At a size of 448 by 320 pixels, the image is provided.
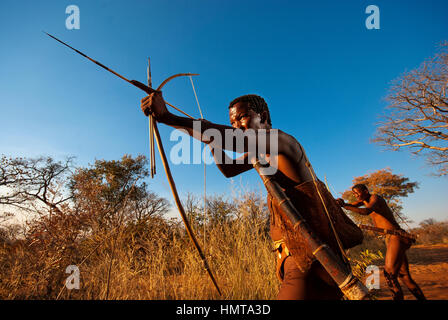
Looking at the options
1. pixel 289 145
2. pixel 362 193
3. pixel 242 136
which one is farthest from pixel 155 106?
pixel 362 193

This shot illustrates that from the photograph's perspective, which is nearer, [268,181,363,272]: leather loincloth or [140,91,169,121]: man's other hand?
[268,181,363,272]: leather loincloth

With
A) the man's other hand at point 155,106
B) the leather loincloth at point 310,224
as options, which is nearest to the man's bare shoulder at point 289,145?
the leather loincloth at point 310,224

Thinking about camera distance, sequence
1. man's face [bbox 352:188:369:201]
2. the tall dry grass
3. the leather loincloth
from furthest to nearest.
A: man's face [bbox 352:188:369:201] → the tall dry grass → the leather loincloth

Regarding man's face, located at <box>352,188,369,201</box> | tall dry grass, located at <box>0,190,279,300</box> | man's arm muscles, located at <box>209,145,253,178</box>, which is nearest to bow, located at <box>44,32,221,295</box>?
man's arm muscles, located at <box>209,145,253,178</box>

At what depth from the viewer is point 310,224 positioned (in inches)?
45.7

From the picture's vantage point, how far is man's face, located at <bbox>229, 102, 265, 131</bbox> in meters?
1.47

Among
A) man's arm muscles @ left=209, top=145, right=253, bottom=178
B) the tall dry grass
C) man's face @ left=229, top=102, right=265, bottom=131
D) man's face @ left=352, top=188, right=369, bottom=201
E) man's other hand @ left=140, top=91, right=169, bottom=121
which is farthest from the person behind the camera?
man's face @ left=352, top=188, right=369, bottom=201

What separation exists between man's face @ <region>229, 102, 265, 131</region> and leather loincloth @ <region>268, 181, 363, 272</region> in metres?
0.53

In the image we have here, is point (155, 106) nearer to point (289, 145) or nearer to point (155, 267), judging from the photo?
point (289, 145)

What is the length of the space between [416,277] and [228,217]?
651cm

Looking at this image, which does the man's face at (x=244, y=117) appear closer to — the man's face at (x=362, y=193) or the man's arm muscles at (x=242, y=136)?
the man's arm muscles at (x=242, y=136)

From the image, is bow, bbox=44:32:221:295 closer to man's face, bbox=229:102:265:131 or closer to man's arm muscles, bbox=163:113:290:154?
man's arm muscles, bbox=163:113:290:154
